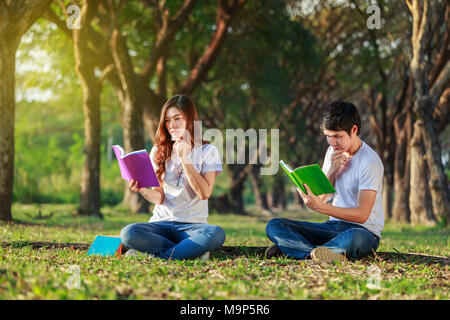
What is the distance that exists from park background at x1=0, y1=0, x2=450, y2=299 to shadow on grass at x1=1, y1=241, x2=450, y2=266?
1.20 ft

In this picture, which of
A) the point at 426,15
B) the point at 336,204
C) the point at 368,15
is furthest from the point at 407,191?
the point at 336,204

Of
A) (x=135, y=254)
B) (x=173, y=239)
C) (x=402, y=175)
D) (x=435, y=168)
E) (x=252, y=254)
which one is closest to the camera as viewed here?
(x=135, y=254)

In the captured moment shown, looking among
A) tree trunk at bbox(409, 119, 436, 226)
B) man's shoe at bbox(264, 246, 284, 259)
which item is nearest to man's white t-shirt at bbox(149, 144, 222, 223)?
man's shoe at bbox(264, 246, 284, 259)

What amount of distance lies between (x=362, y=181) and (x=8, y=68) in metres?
6.63

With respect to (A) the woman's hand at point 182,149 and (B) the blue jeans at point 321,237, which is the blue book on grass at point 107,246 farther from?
(B) the blue jeans at point 321,237

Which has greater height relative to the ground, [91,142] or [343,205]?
[91,142]

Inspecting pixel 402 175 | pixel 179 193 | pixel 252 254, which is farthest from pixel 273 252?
pixel 402 175

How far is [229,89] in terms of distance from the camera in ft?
65.9

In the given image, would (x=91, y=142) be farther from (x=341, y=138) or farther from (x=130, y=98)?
(x=341, y=138)

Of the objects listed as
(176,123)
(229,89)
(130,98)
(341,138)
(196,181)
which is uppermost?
(229,89)

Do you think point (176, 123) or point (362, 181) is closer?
point (362, 181)

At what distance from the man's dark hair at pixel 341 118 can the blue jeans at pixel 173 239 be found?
1.47 meters

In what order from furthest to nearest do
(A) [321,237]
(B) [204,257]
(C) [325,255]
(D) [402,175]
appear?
(D) [402,175], (A) [321,237], (B) [204,257], (C) [325,255]
